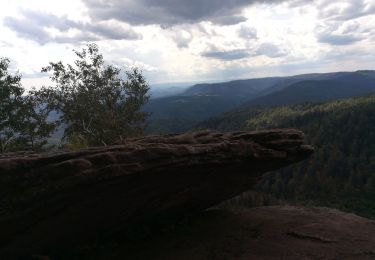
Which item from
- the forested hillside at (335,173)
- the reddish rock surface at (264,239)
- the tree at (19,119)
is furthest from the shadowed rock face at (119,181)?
the forested hillside at (335,173)

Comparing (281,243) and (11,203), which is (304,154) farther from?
(11,203)

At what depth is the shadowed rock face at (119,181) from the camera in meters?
11.9

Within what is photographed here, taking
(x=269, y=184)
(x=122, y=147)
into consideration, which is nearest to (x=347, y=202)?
(x=269, y=184)

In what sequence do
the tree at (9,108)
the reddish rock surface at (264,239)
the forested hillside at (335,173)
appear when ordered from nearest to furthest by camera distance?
1. the reddish rock surface at (264,239)
2. the tree at (9,108)
3. the forested hillside at (335,173)

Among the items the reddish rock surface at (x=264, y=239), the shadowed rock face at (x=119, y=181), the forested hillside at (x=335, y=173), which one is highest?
the shadowed rock face at (x=119, y=181)

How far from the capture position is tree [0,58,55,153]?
1503 inches

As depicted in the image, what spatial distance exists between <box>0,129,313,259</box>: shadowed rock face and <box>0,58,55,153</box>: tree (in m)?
23.6

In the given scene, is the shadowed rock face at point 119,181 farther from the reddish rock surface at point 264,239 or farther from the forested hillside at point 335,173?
the forested hillside at point 335,173

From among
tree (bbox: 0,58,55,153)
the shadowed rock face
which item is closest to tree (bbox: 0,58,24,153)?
tree (bbox: 0,58,55,153)

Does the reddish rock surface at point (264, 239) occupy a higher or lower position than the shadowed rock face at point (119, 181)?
lower

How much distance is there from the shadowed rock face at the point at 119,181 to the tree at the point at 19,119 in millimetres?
23607

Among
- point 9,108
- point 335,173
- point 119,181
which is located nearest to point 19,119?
point 9,108

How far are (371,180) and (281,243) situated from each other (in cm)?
15177

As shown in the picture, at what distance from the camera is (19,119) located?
3928cm
